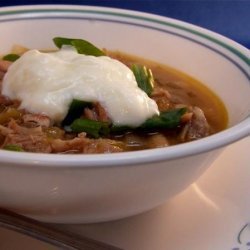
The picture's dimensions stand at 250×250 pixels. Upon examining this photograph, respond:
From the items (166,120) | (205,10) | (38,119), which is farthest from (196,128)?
(205,10)

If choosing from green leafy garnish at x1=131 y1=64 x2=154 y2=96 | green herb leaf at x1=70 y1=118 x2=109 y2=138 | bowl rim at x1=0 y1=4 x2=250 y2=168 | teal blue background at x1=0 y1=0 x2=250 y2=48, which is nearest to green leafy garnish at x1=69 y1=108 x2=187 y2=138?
green herb leaf at x1=70 y1=118 x2=109 y2=138

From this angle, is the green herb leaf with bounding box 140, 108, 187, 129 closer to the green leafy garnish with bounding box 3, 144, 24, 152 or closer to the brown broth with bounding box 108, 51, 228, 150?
the brown broth with bounding box 108, 51, 228, 150

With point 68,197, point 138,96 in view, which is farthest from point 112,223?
point 138,96

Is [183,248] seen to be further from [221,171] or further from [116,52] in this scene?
[116,52]

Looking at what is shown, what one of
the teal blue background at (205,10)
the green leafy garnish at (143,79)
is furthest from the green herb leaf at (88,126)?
the teal blue background at (205,10)

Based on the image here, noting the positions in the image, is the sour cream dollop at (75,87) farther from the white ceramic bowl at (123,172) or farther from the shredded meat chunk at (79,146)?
the white ceramic bowl at (123,172)
